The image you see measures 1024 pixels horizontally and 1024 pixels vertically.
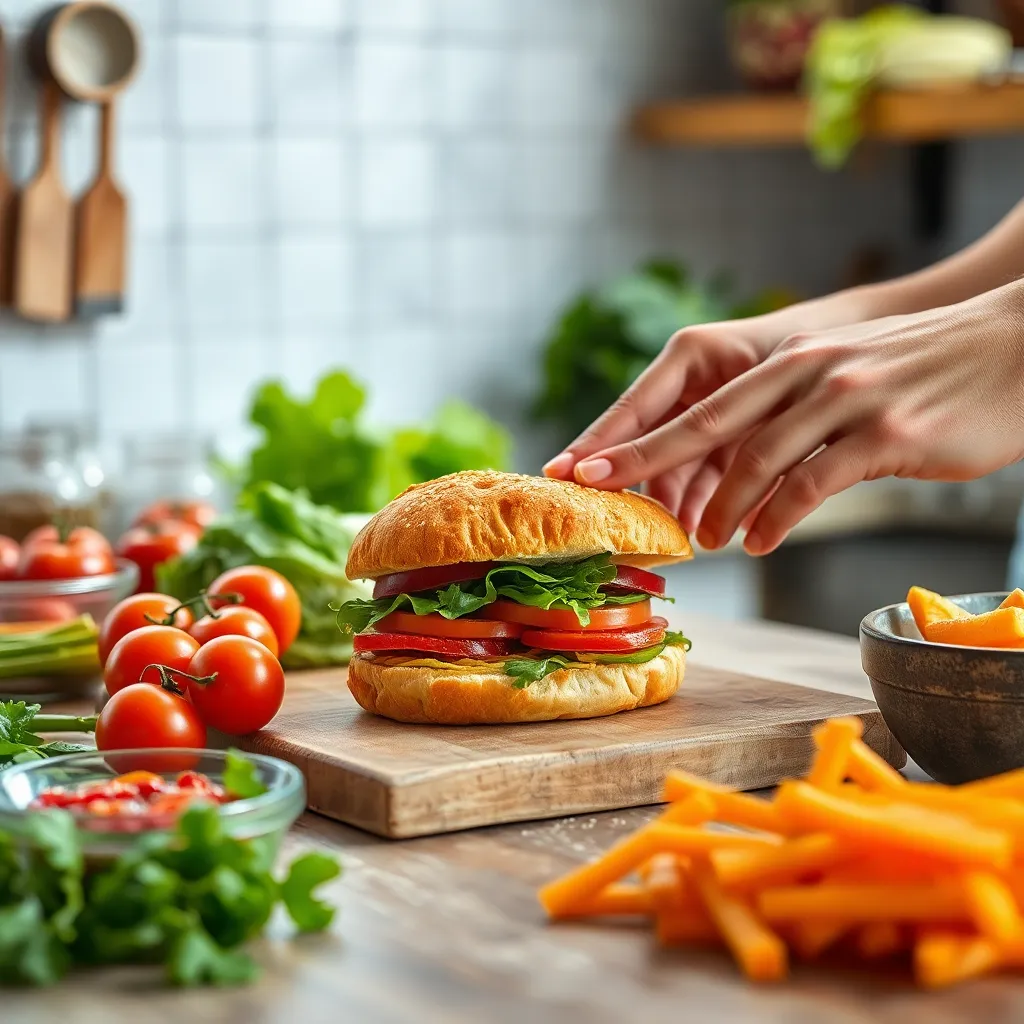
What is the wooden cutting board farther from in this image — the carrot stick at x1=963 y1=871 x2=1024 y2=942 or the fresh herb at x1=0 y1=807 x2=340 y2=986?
the carrot stick at x1=963 y1=871 x2=1024 y2=942

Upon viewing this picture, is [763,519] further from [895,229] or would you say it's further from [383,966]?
[895,229]

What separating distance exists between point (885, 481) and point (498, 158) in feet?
4.56

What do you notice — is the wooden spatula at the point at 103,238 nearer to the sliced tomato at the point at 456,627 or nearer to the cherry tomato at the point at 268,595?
the cherry tomato at the point at 268,595

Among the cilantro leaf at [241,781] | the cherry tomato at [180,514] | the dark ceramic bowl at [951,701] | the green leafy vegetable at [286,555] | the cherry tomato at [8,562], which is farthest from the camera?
the cherry tomato at [180,514]

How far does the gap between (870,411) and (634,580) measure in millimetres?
361

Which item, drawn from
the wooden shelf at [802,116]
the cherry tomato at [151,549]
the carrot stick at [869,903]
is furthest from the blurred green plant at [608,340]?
the carrot stick at [869,903]

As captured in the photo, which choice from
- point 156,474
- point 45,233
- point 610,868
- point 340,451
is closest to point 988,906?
point 610,868

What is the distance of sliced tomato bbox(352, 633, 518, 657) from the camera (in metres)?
1.82

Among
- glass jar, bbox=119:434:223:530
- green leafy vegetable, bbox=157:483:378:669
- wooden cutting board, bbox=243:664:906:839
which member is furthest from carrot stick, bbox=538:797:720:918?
glass jar, bbox=119:434:223:530

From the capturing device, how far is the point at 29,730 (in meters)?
1.74

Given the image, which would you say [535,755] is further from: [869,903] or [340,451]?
[340,451]

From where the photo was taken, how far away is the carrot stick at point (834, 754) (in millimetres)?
1233

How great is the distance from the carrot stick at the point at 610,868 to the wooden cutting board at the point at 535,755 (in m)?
0.29

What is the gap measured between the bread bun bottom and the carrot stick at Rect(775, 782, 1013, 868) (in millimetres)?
632
